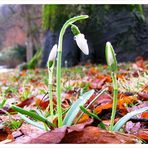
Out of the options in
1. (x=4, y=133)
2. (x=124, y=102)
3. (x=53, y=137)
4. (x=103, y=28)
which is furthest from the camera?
(x=103, y=28)

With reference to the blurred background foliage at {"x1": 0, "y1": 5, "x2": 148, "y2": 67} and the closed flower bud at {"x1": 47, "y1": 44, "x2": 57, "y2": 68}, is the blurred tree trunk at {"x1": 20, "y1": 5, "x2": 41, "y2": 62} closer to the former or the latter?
the blurred background foliage at {"x1": 0, "y1": 5, "x2": 148, "y2": 67}

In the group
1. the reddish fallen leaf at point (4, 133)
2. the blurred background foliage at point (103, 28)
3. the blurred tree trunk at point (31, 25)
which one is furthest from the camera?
the blurred tree trunk at point (31, 25)

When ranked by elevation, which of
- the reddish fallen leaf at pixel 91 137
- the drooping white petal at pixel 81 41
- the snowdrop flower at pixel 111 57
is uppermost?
the drooping white petal at pixel 81 41

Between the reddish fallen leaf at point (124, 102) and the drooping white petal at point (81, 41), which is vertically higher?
the drooping white petal at point (81, 41)

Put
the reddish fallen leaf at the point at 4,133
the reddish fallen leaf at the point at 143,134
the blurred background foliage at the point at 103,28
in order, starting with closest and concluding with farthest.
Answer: the reddish fallen leaf at the point at 143,134
the reddish fallen leaf at the point at 4,133
the blurred background foliage at the point at 103,28

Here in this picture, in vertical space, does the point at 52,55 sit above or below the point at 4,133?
above

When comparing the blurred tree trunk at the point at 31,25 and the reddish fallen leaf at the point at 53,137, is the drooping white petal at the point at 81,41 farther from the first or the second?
the blurred tree trunk at the point at 31,25

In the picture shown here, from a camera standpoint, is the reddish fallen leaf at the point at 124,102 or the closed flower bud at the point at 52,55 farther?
the reddish fallen leaf at the point at 124,102

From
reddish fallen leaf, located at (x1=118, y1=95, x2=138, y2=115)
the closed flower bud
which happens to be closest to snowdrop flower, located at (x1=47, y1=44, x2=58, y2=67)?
the closed flower bud

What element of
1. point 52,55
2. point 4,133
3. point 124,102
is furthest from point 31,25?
point 52,55

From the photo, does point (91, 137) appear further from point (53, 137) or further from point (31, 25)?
point (31, 25)

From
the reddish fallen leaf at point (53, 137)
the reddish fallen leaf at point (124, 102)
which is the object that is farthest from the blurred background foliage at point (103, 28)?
the reddish fallen leaf at point (53, 137)
